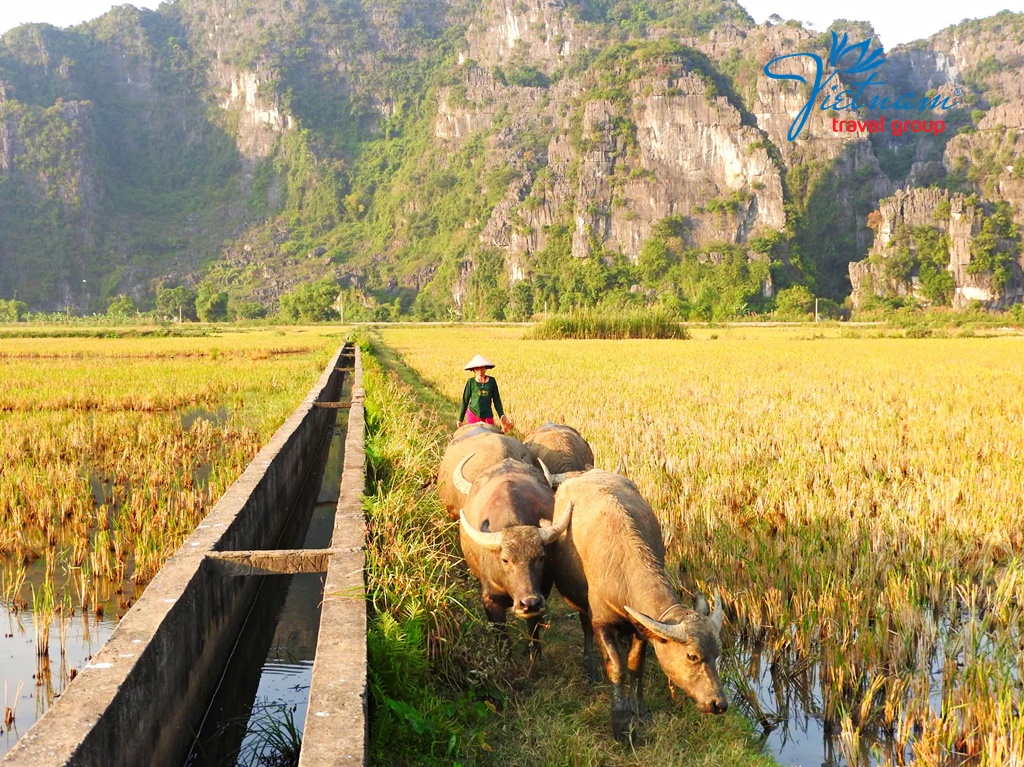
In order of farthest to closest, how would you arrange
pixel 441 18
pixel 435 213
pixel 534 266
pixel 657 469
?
pixel 441 18 → pixel 435 213 → pixel 534 266 → pixel 657 469

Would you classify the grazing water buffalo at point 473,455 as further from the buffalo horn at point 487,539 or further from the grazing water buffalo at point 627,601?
the grazing water buffalo at point 627,601

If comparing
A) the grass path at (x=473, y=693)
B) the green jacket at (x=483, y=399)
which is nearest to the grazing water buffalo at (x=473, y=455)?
the grass path at (x=473, y=693)

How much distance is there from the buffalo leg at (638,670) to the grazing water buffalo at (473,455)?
1.59 meters

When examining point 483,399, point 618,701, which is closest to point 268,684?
point 618,701

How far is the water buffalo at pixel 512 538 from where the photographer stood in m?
3.50

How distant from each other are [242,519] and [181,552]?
36.1 inches

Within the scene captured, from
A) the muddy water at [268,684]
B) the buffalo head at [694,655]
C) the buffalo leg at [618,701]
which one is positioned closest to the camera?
the buffalo head at [694,655]

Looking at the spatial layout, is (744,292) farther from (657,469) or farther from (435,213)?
(657,469)

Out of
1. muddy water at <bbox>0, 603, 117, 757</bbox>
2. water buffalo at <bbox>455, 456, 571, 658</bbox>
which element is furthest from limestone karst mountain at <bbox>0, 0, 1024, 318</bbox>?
muddy water at <bbox>0, 603, 117, 757</bbox>

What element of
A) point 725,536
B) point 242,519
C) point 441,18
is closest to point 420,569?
point 242,519

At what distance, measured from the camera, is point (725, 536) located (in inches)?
207

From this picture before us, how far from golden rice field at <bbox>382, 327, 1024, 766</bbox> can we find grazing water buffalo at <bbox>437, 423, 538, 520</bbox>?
1.23m

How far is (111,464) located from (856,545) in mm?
7219

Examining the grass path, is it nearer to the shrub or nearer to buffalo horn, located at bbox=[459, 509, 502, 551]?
buffalo horn, located at bbox=[459, 509, 502, 551]
